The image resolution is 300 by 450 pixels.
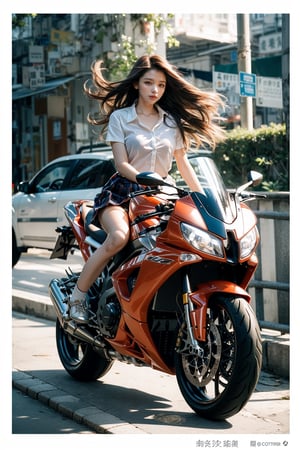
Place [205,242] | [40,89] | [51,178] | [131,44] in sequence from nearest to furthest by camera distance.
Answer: [205,242]
[51,178]
[131,44]
[40,89]

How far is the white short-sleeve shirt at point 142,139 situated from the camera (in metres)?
4.32

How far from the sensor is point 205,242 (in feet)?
11.7

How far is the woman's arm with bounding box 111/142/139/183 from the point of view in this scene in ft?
13.6

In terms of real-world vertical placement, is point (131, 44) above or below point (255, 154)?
above

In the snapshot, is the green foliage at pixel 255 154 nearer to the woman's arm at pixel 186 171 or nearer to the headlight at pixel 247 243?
the woman's arm at pixel 186 171

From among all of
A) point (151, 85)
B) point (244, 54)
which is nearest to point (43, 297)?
point (151, 85)

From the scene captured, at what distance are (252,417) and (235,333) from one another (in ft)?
2.21

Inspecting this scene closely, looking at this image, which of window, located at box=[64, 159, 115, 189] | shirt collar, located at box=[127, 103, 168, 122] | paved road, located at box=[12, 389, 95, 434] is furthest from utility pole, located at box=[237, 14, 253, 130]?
paved road, located at box=[12, 389, 95, 434]

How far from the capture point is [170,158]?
4.41 meters

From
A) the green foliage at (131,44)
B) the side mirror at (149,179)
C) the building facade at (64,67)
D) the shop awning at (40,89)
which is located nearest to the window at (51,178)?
the green foliage at (131,44)

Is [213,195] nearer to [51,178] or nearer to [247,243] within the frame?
[247,243]

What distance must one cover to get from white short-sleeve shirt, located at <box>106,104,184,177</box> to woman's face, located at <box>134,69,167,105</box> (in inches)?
4.6

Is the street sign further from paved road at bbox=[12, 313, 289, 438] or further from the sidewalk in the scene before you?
paved road at bbox=[12, 313, 289, 438]

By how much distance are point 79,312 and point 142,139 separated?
1038 mm
